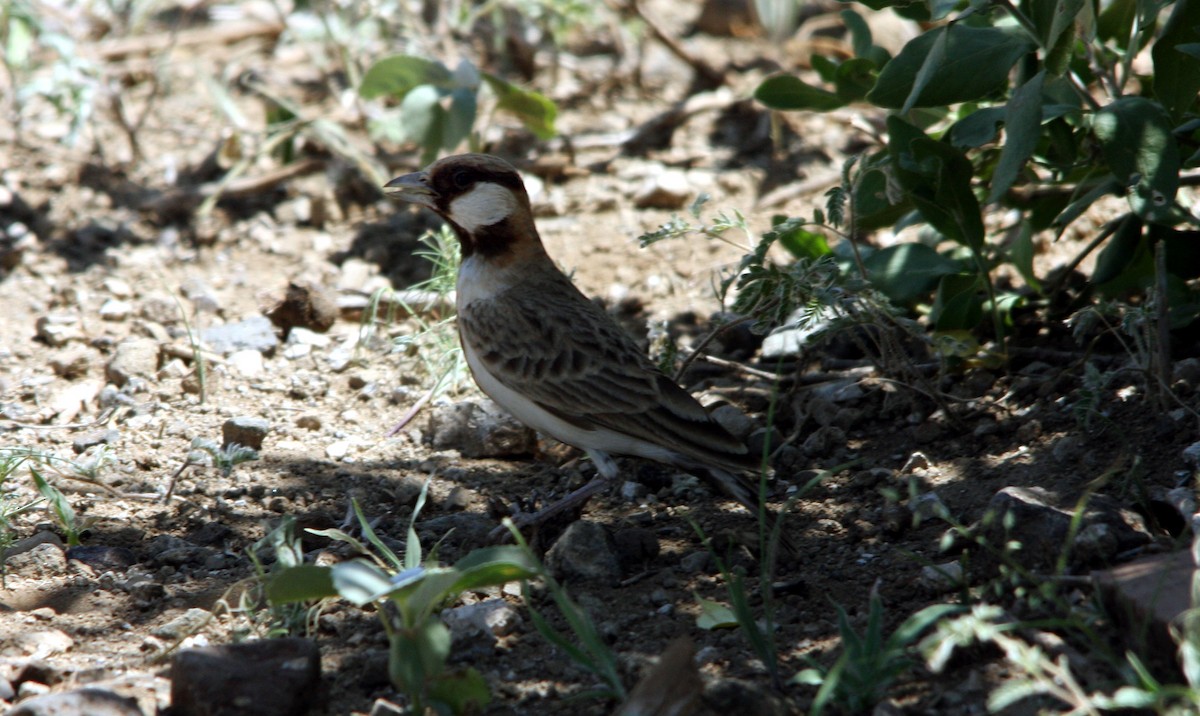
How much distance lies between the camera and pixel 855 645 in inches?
119

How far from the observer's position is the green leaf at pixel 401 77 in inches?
258

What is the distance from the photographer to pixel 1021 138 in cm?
386

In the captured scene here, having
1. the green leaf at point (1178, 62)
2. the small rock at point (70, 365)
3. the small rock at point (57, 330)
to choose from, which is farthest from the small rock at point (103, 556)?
the green leaf at point (1178, 62)

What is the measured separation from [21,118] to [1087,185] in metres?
6.48

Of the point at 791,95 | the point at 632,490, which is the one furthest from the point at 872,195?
the point at 632,490

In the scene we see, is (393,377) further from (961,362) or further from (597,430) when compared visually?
(961,362)

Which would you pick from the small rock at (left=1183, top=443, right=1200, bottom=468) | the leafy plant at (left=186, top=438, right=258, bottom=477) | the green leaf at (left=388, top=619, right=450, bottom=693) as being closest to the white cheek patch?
the leafy plant at (left=186, top=438, right=258, bottom=477)

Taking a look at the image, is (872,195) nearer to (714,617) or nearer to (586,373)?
(586,373)

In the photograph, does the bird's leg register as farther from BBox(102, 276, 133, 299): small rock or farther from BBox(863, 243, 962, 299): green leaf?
BBox(102, 276, 133, 299): small rock

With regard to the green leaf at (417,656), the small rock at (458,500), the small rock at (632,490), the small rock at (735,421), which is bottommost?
the small rock at (632,490)

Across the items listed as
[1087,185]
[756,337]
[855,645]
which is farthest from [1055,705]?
[756,337]

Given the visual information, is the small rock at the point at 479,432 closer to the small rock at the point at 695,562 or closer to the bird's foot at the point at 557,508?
the bird's foot at the point at 557,508

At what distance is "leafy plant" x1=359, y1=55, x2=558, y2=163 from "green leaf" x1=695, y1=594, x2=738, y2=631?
3.52 m

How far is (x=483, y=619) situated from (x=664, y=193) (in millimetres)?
3821
